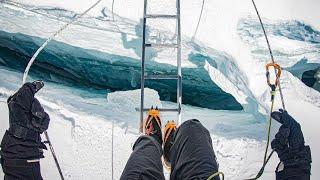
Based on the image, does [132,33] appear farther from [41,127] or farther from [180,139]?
[180,139]

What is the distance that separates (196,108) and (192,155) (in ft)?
2.84

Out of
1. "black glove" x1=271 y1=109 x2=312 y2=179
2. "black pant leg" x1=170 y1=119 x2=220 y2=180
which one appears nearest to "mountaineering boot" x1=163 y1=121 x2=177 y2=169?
"black pant leg" x1=170 y1=119 x2=220 y2=180

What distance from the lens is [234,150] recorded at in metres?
1.92

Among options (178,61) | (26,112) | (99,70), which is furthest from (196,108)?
(26,112)

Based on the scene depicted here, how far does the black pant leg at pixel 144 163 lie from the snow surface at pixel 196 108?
730 mm

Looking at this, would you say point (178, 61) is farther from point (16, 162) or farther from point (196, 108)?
point (16, 162)

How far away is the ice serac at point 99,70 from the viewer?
6.38 feet

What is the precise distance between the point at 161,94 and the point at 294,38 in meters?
0.86

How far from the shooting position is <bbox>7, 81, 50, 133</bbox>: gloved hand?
142 cm

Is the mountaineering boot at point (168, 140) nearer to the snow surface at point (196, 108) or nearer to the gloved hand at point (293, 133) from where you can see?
the snow surface at point (196, 108)

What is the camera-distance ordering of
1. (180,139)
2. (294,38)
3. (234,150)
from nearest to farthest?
1. (180,139)
2. (294,38)
3. (234,150)

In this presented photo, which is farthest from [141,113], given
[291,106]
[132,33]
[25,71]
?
[291,106]

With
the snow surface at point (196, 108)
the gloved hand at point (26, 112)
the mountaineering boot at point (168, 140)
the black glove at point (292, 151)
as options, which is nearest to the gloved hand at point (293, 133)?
the black glove at point (292, 151)

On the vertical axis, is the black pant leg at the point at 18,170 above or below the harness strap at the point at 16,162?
below
